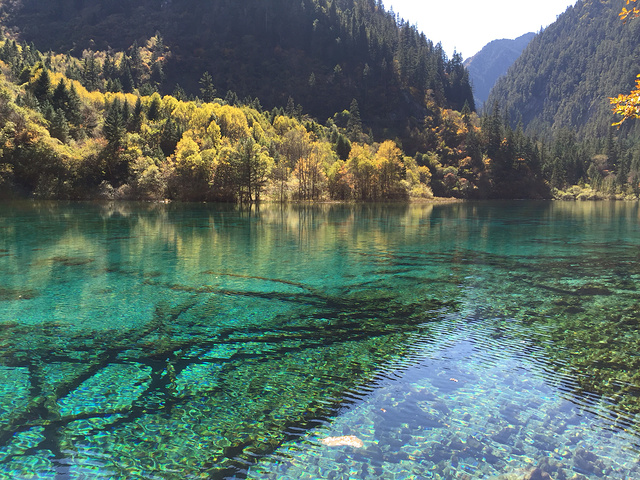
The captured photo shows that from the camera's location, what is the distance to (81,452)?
609 centimetres

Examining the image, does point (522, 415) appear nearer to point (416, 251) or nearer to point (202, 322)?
point (202, 322)

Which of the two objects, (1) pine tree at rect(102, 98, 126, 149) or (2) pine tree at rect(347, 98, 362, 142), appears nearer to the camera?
(1) pine tree at rect(102, 98, 126, 149)

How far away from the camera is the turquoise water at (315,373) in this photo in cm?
606

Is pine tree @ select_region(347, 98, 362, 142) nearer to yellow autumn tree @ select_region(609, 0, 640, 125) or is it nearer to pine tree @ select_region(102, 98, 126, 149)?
pine tree @ select_region(102, 98, 126, 149)

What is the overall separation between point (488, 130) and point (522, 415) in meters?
199

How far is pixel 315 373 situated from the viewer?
8.94 metres

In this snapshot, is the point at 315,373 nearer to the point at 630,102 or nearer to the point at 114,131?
the point at 630,102

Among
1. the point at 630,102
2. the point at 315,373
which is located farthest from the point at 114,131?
the point at 630,102

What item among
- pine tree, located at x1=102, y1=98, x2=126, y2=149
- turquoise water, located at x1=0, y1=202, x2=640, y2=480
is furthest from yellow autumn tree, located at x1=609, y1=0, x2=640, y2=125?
pine tree, located at x1=102, y1=98, x2=126, y2=149

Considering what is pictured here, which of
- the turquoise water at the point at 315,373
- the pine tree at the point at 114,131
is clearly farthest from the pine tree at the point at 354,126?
the turquoise water at the point at 315,373

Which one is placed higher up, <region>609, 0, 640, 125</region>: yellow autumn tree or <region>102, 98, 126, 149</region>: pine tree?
<region>102, 98, 126, 149</region>: pine tree

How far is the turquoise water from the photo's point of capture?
6.06m

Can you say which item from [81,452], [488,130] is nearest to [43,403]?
[81,452]

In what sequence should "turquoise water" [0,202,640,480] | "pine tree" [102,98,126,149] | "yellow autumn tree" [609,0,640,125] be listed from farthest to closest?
"pine tree" [102,98,126,149] → "yellow autumn tree" [609,0,640,125] → "turquoise water" [0,202,640,480]
